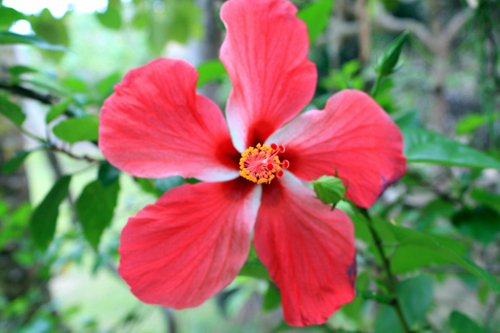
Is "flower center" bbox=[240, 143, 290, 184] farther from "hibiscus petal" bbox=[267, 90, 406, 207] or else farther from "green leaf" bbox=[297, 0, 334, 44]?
"green leaf" bbox=[297, 0, 334, 44]

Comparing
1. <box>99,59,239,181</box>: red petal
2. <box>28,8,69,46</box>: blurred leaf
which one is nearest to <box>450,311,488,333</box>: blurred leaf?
<box>99,59,239,181</box>: red petal

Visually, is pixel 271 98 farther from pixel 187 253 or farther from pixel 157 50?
pixel 157 50

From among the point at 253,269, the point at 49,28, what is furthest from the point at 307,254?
the point at 49,28

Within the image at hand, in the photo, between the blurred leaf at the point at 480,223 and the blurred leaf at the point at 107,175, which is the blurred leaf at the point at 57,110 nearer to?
the blurred leaf at the point at 107,175

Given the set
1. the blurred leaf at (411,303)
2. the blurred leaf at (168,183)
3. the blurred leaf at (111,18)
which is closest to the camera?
the blurred leaf at (168,183)

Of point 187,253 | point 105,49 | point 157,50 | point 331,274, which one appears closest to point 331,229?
point 331,274

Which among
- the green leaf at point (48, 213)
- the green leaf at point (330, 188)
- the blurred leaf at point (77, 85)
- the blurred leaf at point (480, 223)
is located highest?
the blurred leaf at point (77, 85)

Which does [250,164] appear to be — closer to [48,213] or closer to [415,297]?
[48,213]

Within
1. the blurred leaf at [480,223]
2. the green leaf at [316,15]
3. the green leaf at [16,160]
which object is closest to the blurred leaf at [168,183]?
the green leaf at [16,160]
